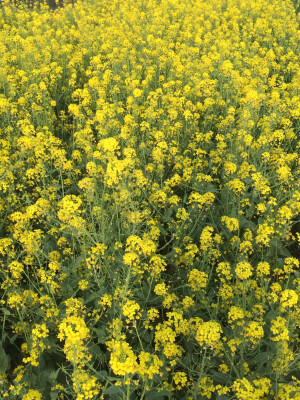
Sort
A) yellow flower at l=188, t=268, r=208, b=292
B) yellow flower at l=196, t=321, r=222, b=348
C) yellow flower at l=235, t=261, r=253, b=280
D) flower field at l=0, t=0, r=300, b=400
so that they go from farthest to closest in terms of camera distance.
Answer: yellow flower at l=188, t=268, r=208, b=292 < yellow flower at l=235, t=261, r=253, b=280 < flower field at l=0, t=0, r=300, b=400 < yellow flower at l=196, t=321, r=222, b=348

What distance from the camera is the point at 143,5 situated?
1080 cm

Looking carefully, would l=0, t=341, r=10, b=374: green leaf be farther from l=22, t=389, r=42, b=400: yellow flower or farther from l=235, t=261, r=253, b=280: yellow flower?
l=235, t=261, r=253, b=280: yellow flower

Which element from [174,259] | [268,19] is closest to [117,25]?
[268,19]

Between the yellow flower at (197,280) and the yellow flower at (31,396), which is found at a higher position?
the yellow flower at (197,280)

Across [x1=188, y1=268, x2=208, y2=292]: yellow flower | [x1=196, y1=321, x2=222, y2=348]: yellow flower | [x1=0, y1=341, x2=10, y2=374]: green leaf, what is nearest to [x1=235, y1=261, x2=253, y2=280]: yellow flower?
[x1=188, y1=268, x2=208, y2=292]: yellow flower

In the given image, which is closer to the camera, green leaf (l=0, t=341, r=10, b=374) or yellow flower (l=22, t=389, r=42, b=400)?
yellow flower (l=22, t=389, r=42, b=400)

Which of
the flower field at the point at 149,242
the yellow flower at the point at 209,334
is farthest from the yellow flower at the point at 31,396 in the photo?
the yellow flower at the point at 209,334

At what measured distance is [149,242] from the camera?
2707 millimetres

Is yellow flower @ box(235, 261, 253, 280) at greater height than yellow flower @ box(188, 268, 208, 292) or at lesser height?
greater

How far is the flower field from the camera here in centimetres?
225

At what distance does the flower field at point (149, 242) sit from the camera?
2252mm

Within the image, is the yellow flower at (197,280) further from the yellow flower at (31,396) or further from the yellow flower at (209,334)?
the yellow flower at (31,396)

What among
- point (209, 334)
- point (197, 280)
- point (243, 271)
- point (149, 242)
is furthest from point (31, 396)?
point (243, 271)

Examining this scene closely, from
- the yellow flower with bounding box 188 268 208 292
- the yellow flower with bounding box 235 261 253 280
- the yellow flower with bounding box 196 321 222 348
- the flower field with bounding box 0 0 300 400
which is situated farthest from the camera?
the yellow flower with bounding box 188 268 208 292
